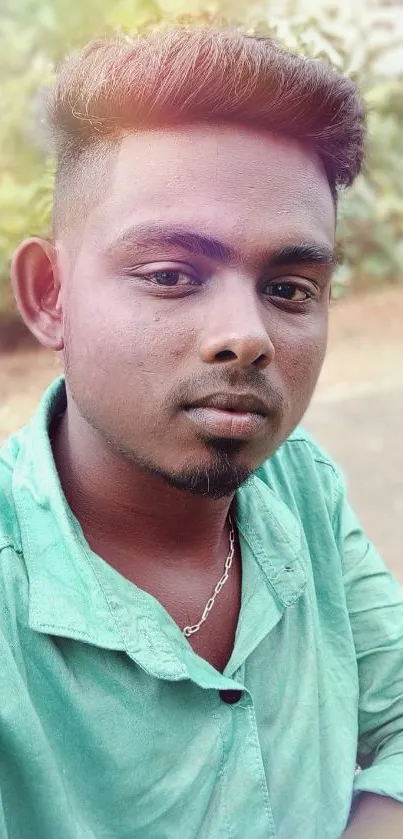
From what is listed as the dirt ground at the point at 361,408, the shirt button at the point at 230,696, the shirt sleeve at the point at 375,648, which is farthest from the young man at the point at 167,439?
the dirt ground at the point at 361,408

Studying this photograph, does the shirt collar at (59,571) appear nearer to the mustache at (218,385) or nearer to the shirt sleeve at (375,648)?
the mustache at (218,385)

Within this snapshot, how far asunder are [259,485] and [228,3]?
→ 38.8 inches

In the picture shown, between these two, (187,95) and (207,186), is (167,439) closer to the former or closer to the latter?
(207,186)

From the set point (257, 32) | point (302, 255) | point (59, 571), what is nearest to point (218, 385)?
point (302, 255)

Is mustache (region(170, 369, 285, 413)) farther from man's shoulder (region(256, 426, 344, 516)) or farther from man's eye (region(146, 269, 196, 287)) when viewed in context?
man's shoulder (region(256, 426, 344, 516))

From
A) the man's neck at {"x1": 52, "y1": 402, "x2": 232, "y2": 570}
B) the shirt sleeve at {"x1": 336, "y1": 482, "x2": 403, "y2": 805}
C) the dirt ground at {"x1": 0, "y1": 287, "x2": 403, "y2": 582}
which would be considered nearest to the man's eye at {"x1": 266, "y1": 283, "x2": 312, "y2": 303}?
the man's neck at {"x1": 52, "y1": 402, "x2": 232, "y2": 570}

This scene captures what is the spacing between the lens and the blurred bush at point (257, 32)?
1518 mm

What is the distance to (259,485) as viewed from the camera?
1579 millimetres

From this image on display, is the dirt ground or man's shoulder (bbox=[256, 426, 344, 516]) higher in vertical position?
the dirt ground

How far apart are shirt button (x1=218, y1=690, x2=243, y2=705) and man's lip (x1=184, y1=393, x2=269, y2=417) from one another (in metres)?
0.45

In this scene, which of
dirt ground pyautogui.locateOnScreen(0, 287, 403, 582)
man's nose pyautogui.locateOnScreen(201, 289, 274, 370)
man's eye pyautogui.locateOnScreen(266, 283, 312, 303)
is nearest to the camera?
man's nose pyautogui.locateOnScreen(201, 289, 274, 370)

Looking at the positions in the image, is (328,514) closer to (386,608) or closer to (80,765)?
(386,608)

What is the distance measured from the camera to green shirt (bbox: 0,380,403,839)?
114 centimetres

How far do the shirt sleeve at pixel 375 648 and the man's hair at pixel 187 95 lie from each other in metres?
0.76
